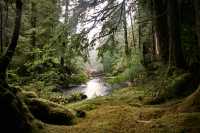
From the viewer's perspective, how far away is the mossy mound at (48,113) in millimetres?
7070

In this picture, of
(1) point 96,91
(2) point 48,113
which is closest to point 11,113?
(2) point 48,113

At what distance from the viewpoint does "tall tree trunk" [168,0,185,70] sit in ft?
30.3

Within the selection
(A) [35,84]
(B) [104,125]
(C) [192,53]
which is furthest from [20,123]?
(A) [35,84]

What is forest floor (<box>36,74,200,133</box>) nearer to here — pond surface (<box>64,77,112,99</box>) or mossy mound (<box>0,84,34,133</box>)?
mossy mound (<box>0,84,34,133</box>)

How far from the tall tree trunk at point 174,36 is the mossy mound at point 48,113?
3.82 meters

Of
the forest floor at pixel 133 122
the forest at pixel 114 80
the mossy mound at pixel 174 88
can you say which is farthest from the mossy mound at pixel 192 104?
the mossy mound at pixel 174 88

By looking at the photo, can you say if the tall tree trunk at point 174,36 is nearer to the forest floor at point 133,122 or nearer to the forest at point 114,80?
the forest at point 114,80

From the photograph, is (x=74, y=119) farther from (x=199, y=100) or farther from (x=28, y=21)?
(x=28, y=21)

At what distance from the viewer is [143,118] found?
689 centimetres

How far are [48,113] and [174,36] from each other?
14.5 feet

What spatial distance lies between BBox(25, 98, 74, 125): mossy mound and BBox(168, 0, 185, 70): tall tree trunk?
3.82 metres

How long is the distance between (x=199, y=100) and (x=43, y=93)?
8637 millimetres

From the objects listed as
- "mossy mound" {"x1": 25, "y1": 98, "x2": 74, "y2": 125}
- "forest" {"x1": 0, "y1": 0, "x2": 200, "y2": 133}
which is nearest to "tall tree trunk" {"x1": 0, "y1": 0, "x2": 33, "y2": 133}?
"forest" {"x1": 0, "y1": 0, "x2": 200, "y2": 133}

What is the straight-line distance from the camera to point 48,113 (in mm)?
7164
